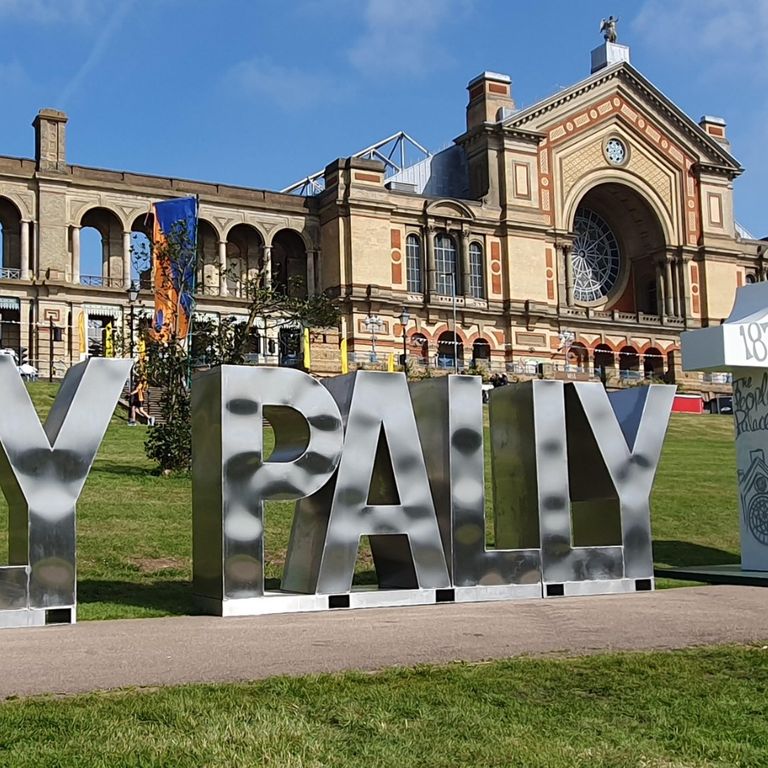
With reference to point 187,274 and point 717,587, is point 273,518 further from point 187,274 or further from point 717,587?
point 187,274

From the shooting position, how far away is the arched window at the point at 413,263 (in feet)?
199

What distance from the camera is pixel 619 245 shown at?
2808 inches

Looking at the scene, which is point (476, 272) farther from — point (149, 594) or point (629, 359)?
point (149, 594)

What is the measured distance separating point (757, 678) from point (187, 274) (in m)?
22.0

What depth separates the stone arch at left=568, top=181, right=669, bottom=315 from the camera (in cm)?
6869

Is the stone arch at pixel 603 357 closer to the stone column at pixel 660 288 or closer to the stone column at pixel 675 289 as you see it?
the stone column at pixel 660 288

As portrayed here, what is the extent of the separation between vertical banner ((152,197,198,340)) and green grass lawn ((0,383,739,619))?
323 centimetres

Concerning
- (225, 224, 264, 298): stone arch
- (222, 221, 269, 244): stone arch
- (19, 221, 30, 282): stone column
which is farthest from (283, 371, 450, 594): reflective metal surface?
(225, 224, 264, 298): stone arch

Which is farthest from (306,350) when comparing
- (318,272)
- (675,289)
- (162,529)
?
(675,289)

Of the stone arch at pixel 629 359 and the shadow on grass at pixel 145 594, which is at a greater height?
the stone arch at pixel 629 359

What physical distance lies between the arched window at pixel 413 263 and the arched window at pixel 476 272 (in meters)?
2.99

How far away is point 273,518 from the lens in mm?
19172

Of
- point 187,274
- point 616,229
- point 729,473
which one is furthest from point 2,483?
point 616,229

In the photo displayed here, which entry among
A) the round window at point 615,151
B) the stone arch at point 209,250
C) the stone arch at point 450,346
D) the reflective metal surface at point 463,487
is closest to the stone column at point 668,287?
the round window at point 615,151
